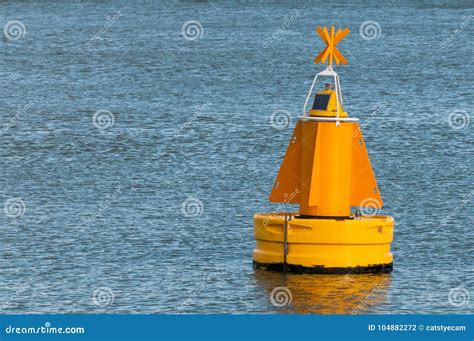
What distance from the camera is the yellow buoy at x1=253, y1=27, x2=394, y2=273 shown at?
36375 millimetres

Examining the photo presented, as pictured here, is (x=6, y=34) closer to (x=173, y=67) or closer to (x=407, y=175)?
(x=173, y=67)

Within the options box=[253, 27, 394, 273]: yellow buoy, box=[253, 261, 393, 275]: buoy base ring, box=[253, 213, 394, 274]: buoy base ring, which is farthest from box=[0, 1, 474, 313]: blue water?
box=[253, 27, 394, 273]: yellow buoy

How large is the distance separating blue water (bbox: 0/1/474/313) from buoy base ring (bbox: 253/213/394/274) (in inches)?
12.4

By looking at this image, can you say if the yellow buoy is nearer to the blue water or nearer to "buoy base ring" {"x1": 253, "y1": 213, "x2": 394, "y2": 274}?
"buoy base ring" {"x1": 253, "y1": 213, "x2": 394, "y2": 274}

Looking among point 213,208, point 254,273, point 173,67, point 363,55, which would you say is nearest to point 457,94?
point 173,67

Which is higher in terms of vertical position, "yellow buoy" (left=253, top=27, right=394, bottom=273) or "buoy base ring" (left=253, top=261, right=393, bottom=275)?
"yellow buoy" (left=253, top=27, right=394, bottom=273)

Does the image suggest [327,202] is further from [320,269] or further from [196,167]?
[196,167]

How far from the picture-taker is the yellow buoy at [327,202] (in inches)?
1432

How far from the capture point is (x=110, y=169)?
202ft

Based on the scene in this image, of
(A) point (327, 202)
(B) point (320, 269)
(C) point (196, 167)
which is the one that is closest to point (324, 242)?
(B) point (320, 269)

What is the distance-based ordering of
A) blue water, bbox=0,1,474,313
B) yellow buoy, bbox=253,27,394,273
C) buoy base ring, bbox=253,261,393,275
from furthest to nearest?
1. blue water, bbox=0,1,474,313
2. buoy base ring, bbox=253,261,393,275
3. yellow buoy, bbox=253,27,394,273

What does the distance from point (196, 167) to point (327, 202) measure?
77.7 ft

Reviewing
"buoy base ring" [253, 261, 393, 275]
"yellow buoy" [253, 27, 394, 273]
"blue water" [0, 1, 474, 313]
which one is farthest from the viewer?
"blue water" [0, 1, 474, 313]

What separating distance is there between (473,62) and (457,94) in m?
24.7
